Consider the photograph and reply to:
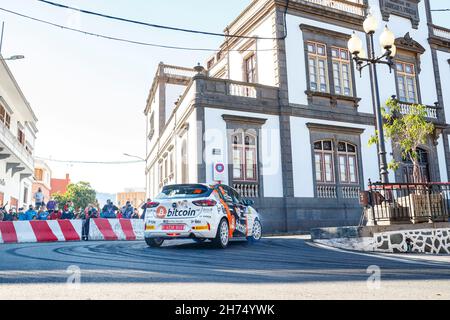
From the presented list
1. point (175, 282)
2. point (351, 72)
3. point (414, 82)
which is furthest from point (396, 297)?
point (414, 82)

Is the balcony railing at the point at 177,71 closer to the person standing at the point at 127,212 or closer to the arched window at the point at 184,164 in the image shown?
the arched window at the point at 184,164

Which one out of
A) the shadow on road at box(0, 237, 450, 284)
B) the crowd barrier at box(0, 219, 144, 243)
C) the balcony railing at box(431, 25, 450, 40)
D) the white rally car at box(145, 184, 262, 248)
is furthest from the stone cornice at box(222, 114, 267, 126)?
the balcony railing at box(431, 25, 450, 40)

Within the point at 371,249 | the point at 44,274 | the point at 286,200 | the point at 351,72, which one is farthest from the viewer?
the point at 351,72

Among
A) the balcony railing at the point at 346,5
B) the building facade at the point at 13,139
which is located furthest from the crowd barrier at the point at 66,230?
the balcony railing at the point at 346,5

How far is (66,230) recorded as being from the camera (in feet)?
44.4

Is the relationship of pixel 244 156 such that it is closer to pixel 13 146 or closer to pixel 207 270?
pixel 207 270

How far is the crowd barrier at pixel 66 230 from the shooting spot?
41.2 feet

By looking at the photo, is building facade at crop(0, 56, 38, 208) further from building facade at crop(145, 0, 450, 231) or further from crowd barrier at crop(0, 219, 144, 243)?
crowd barrier at crop(0, 219, 144, 243)

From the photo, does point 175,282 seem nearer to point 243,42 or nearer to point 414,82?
point 243,42

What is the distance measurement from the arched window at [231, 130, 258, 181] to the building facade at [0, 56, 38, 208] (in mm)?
13497

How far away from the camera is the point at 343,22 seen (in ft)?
65.6

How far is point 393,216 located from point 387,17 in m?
15.9

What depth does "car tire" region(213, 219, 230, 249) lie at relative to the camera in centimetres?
851

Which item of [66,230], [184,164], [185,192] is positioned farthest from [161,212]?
[184,164]
